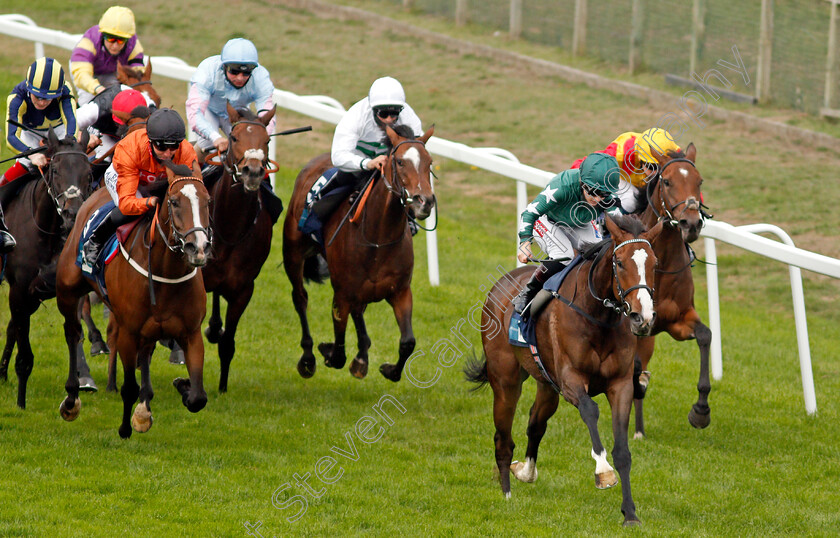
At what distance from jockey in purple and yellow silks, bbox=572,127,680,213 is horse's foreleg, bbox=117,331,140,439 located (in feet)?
10.4

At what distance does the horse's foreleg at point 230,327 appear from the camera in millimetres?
8898

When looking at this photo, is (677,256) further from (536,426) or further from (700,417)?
(536,426)

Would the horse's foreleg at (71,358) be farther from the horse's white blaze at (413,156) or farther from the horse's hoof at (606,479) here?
the horse's hoof at (606,479)

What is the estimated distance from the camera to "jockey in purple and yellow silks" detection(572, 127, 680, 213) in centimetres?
799

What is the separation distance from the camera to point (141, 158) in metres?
7.38

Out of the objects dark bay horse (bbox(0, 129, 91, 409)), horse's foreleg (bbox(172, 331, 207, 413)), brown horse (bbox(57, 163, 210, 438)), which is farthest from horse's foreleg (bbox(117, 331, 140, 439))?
dark bay horse (bbox(0, 129, 91, 409))

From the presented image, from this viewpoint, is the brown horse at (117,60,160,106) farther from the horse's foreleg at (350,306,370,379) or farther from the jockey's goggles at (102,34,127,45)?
the horse's foreleg at (350,306,370,379)

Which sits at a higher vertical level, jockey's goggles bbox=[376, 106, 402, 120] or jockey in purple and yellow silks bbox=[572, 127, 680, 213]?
jockey's goggles bbox=[376, 106, 402, 120]

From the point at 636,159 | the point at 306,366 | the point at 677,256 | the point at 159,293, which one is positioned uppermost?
the point at 636,159

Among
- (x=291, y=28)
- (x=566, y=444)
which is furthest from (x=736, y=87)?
(x=566, y=444)

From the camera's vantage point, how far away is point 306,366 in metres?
9.33

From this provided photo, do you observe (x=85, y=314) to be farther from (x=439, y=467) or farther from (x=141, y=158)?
(x=439, y=467)

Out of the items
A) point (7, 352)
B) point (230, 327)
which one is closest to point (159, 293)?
point (230, 327)

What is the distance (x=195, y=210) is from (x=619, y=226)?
239 cm
